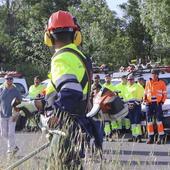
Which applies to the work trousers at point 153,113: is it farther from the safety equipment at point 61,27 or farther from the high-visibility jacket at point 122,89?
the safety equipment at point 61,27

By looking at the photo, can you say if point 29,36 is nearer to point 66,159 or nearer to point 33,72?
point 33,72

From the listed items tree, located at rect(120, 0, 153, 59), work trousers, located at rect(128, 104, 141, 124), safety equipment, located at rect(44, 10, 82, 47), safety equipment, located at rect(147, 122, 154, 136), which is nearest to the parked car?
work trousers, located at rect(128, 104, 141, 124)

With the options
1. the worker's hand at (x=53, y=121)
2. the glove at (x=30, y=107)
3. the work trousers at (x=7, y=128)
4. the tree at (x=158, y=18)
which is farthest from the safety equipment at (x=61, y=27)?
the tree at (x=158, y=18)

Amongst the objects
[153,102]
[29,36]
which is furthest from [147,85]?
[29,36]

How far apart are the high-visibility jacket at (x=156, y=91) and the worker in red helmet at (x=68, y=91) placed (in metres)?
8.95

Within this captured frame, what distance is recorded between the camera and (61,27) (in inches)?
207

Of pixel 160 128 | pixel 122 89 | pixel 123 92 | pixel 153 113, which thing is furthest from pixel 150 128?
pixel 122 89

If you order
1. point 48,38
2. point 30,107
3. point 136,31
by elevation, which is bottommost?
point 30,107

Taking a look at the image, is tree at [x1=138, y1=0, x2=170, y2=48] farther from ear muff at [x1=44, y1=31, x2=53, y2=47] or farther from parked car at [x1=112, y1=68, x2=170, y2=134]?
Answer: ear muff at [x1=44, y1=31, x2=53, y2=47]

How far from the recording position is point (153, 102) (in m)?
14.3

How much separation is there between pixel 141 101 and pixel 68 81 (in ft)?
33.2

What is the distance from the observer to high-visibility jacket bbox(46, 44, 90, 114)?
16.4ft

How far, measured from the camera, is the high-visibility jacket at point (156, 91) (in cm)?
1423

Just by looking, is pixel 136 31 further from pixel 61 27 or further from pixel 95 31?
pixel 61 27
